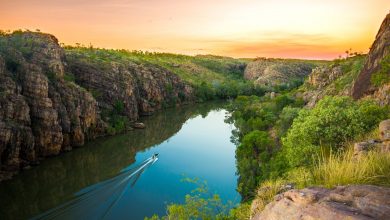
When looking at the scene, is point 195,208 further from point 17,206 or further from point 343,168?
point 17,206

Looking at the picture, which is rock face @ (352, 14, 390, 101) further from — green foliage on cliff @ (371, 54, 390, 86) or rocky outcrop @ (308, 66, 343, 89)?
rocky outcrop @ (308, 66, 343, 89)

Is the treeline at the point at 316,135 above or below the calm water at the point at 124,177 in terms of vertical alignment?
above

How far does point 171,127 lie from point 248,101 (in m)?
20.1

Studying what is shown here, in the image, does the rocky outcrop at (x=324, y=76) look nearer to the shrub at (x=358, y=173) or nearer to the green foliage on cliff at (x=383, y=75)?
the green foliage on cliff at (x=383, y=75)

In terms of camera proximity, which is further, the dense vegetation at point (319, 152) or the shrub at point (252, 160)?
the shrub at point (252, 160)

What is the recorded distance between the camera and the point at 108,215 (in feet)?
111

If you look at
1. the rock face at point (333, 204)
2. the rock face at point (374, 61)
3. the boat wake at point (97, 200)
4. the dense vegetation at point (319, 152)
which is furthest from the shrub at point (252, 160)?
the rock face at point (333, 204)

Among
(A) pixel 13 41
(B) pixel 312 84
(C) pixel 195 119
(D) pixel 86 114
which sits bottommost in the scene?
(C) pixel 195 119

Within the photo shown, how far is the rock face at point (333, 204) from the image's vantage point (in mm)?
7132

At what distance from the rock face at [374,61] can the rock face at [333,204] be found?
28.6m

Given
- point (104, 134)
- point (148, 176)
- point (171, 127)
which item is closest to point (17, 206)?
point (148, 176)

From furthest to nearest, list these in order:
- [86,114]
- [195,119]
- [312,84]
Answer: [195,119] → [312,84] → [86,114]

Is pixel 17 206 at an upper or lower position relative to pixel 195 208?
lower

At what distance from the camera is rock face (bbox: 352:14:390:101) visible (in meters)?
36.1
